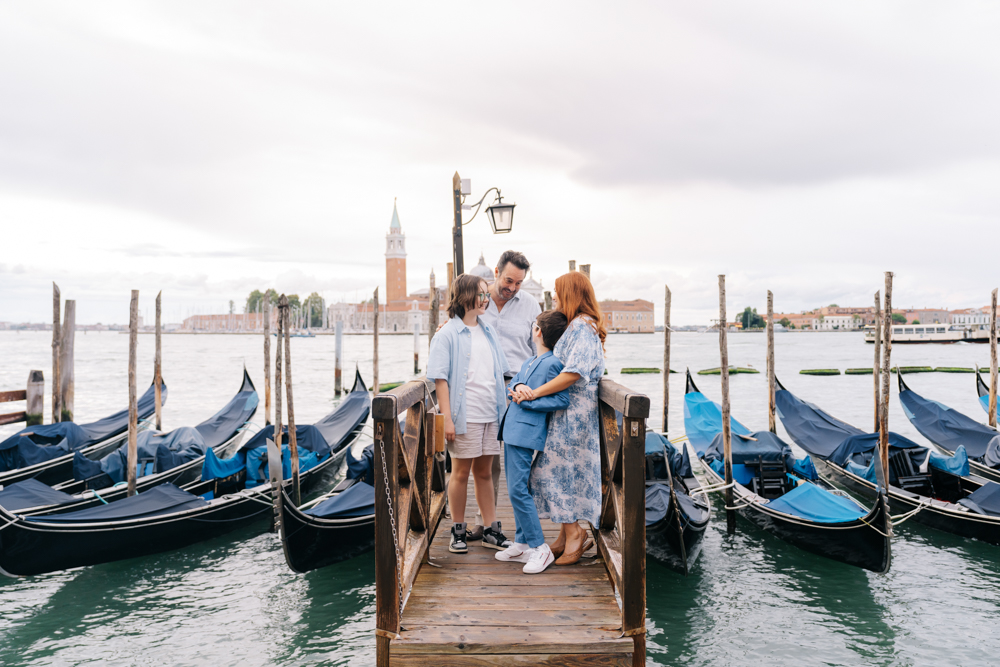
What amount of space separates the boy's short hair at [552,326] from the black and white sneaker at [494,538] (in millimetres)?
945

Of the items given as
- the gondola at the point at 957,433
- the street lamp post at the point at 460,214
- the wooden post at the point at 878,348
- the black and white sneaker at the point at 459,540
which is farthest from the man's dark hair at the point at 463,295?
→ the gondola at the point at 957,433

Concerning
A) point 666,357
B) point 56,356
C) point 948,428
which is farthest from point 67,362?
A: point 948,428

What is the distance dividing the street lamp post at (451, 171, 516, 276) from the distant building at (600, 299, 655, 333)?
303 ft

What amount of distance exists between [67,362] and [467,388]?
415 inches

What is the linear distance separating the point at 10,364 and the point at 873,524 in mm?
45496

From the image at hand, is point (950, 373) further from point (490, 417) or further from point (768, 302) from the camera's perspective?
point (490, 417)

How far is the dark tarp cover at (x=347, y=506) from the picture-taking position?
4926 mm

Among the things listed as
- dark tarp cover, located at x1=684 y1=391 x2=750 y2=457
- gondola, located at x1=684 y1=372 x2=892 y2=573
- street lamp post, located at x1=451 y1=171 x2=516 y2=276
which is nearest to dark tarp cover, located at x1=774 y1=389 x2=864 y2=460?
dark tarp cover, located at x1=684 y1=391 x2=750 y2=457

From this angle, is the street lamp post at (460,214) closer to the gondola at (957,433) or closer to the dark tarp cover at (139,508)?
the dark tarp cover at (139,508)

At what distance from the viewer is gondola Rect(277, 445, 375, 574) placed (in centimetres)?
475

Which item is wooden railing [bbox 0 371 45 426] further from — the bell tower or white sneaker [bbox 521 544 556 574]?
the bell tower

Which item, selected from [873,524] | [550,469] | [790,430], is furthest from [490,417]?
[790,430]

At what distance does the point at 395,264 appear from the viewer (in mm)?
88750

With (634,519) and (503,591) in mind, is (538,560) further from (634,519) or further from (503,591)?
(634,519)
